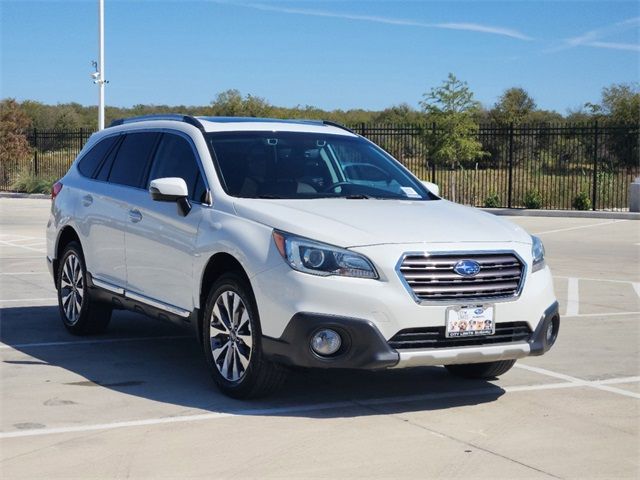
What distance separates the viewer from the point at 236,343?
6.97m

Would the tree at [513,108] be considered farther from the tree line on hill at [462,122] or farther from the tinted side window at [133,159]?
the tinted side window at [133,159]

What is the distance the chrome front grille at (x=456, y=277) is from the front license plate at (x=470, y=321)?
0.08 m

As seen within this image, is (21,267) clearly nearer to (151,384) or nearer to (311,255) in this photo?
(151,384)

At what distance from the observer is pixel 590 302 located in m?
12.0

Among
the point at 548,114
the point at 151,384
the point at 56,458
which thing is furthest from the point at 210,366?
the point at 548,114

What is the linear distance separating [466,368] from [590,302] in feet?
15.2

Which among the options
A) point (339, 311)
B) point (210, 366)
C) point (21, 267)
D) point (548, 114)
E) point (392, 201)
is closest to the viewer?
point (339, 311)

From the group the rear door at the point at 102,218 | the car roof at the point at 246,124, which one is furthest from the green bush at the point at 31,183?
the car roof at the point at 246,124

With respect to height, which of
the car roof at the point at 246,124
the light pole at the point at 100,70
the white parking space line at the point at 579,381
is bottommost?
the white parking space line at the point at 579,381

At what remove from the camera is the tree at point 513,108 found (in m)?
58.2

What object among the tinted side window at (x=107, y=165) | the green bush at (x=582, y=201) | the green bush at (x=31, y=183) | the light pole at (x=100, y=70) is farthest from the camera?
the green bush at (x=31, y=183)

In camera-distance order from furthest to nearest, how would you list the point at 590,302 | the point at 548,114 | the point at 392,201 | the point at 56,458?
the point at 548,114 < the point at 590,302 < the point at 392,201 < the point at 56,458

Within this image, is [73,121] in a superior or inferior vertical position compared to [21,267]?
superior

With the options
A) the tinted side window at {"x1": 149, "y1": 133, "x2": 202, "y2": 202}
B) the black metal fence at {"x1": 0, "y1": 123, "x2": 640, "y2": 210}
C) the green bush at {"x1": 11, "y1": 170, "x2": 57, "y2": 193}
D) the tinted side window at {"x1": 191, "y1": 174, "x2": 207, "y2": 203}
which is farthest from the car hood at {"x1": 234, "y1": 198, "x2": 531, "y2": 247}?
the green bush at {"x1": 11, "y1": 170, "x2": 57, "y2": 193}
